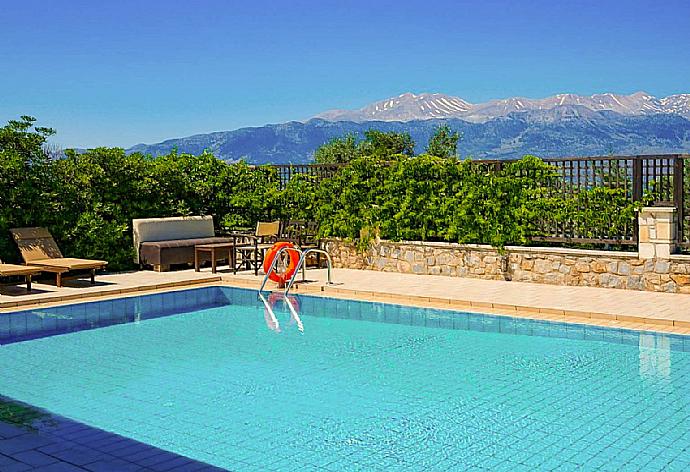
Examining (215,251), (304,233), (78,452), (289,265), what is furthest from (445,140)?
(78,452)

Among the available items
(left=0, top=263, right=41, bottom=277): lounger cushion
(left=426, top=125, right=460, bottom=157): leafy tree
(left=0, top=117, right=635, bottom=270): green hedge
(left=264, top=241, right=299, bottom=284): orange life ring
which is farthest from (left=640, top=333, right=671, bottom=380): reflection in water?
(left=426, top=125, right=460, bottom=157): leafy tree

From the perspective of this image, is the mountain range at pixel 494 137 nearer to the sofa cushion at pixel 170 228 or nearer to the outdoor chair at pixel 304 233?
the outdoor chair at pixel 304 233

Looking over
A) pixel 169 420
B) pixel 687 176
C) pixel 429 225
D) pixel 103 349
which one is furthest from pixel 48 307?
pixel 687 176

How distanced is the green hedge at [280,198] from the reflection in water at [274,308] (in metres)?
2.95

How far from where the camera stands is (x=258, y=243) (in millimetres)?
14258

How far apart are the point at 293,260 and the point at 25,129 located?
493cm

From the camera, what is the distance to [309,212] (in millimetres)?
14992

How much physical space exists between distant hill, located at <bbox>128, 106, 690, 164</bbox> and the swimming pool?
4833 inches

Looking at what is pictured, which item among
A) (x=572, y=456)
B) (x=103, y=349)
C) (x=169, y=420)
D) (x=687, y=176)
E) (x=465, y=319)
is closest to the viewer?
(x=572, y=456)

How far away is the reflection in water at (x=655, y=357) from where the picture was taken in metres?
6.95

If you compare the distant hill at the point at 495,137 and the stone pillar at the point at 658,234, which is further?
the distant hill at the point at 495,137

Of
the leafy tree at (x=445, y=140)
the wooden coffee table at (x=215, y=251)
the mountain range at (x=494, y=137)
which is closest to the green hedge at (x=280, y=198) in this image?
the wooden coffee table at (x=215, y=251)

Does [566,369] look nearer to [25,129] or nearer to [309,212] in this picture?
[309,212]

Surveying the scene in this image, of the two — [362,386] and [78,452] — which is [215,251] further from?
[78,452]
